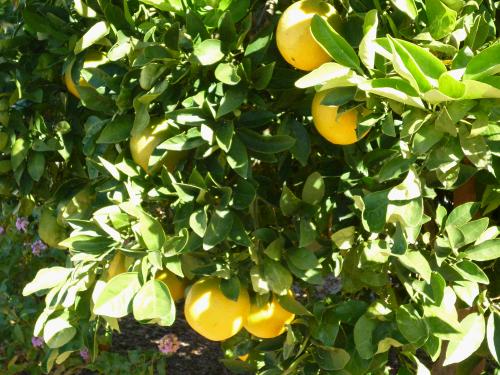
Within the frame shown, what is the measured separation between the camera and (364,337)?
3.22 feet

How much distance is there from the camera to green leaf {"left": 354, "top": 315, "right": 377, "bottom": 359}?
972mm

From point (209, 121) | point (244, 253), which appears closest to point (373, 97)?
point (209, 121)

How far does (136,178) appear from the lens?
3.50 ft

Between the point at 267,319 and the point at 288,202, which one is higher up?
the point at 288,202

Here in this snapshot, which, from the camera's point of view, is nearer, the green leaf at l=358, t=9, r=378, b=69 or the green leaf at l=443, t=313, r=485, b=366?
the green leaf at l=358, t=9, r=378, b=69

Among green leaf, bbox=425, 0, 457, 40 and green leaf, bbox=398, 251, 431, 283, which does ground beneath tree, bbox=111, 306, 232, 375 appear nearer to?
green leaf, bbox=398, 251, 431, 283

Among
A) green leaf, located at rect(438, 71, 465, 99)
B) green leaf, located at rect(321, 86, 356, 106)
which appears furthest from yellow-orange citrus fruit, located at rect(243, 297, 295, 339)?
green leaf, located at rect(438, 71, 465, 99)

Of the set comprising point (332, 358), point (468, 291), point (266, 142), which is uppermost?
point (266, 142)

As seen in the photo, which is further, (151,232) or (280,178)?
(280,178)

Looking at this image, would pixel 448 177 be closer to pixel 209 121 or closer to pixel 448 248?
pixel 448 248

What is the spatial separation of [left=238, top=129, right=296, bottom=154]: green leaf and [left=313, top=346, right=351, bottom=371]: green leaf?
341 mm

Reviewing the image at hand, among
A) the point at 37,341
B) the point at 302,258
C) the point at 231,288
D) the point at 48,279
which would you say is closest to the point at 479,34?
the point at 302,258

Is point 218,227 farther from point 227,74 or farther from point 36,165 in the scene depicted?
point 36,165

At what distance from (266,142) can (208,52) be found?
0.17m
